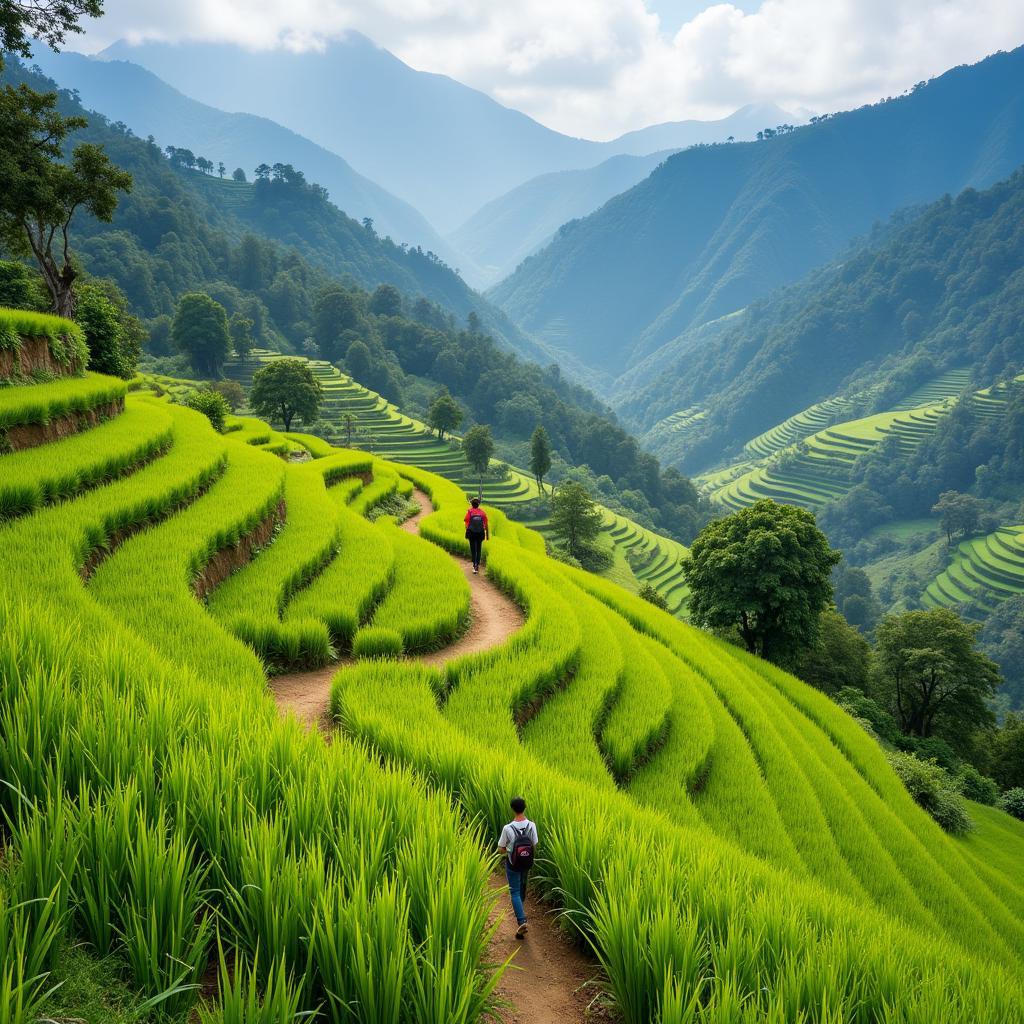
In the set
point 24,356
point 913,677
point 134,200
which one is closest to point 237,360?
point 134,200

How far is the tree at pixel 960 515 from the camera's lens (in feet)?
314

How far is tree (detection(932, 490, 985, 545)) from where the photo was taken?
95.7 meters

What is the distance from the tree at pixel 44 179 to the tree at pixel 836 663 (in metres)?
35.9

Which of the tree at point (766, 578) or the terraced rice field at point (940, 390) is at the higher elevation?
the terraced rice field at point (940, 390)

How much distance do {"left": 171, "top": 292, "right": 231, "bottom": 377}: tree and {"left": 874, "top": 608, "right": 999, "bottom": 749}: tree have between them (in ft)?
228

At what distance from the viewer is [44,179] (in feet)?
60.2

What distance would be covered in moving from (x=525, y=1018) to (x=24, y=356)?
Answer: 1643cm

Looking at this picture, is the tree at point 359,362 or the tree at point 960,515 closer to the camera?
the tree at point 359,362

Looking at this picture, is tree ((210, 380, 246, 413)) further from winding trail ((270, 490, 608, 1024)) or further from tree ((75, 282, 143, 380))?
winding trail ((270, 490, 608, 1024))

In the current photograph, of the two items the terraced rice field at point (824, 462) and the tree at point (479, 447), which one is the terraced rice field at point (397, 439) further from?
the terraced rice field at point (824, 462)

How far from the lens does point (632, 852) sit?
3652 millimetres

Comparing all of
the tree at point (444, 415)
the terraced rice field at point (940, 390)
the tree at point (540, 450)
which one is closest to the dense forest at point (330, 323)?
the tree at point (444, 415)

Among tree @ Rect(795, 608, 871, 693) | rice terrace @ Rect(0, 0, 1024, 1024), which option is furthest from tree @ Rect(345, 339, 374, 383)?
tree @ Rect(795, 608, 871, 693)

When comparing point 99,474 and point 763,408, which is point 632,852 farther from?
point 763,408
